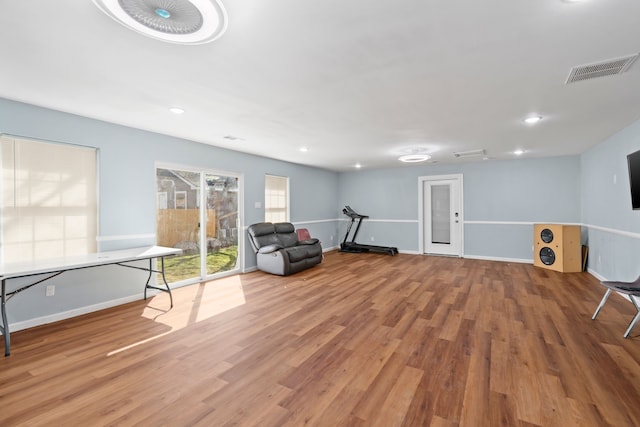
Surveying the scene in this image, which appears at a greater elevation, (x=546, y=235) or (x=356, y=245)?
(x=546, y=235)

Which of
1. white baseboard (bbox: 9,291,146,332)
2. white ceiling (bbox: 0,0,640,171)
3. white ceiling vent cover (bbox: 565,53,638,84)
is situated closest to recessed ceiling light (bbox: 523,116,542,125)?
white ceiling (bbox: 0,0,640,171)

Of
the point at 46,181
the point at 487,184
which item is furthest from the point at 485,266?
the point at 46,181

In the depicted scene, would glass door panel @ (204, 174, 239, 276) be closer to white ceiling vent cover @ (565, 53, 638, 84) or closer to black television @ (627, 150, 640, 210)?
white ceiling vent cover @ (565, 53, 638, 84)

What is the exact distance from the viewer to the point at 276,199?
672 cm

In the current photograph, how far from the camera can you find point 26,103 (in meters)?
3.05

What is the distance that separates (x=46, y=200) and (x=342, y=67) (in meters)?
3.61

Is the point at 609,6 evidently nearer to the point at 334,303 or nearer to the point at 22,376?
the point at 334,303

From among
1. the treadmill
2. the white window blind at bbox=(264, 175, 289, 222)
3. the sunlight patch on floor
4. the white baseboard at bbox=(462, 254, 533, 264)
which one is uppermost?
the white window blind at bbox=(264, 175, 289, 222)

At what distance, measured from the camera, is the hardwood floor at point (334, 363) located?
1750 millimetres

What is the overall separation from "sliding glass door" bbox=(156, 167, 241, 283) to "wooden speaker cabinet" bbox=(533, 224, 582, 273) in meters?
6.23

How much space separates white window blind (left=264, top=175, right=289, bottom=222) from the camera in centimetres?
646

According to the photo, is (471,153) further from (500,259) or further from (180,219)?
(180,219)

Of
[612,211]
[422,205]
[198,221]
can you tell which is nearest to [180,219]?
[198,221]

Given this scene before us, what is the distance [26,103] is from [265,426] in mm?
3996
